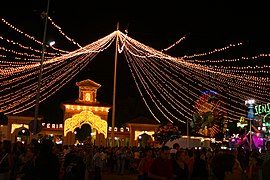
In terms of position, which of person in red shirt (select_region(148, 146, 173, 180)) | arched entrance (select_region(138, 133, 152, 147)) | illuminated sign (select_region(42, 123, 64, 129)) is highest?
illuminated sign (select_region(42, 123, 64, 129))

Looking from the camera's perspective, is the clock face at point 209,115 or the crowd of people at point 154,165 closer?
the crowd of people at point 154,165

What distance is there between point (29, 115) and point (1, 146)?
2861 cm

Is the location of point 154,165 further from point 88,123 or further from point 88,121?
point 88,123

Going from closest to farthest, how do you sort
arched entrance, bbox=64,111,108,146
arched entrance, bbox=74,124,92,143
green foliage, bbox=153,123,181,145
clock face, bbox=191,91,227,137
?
green foliage, bbox=153,123,181,145
arched entrance, bbox=64,111,108,146
arched entrance, bbox=74,124,92,143
clock face, bbox=191,91,227,137

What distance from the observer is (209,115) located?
4325 cm

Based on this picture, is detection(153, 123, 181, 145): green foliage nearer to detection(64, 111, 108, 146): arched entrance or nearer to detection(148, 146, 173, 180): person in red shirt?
detection(64, 111, 108, 146): arched entrance

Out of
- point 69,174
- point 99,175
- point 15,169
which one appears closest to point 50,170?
point 69,174

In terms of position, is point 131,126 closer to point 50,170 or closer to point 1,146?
point 1,146

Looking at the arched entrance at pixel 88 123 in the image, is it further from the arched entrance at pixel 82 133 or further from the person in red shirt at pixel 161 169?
the person in red shirt at pixel 161 169

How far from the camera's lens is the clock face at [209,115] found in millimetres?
42938

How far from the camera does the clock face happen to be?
4294 cm

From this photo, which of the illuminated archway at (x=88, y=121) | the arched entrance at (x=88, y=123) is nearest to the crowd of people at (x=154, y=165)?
the arched entrance at (x=88, y=123)

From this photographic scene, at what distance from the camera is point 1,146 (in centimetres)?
925

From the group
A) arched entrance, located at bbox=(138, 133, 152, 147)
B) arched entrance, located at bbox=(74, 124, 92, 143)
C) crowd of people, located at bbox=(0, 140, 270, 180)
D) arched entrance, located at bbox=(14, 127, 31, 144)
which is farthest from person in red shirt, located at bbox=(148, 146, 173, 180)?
arched entrance, located at bbox=(74, 124, 92, 143)
